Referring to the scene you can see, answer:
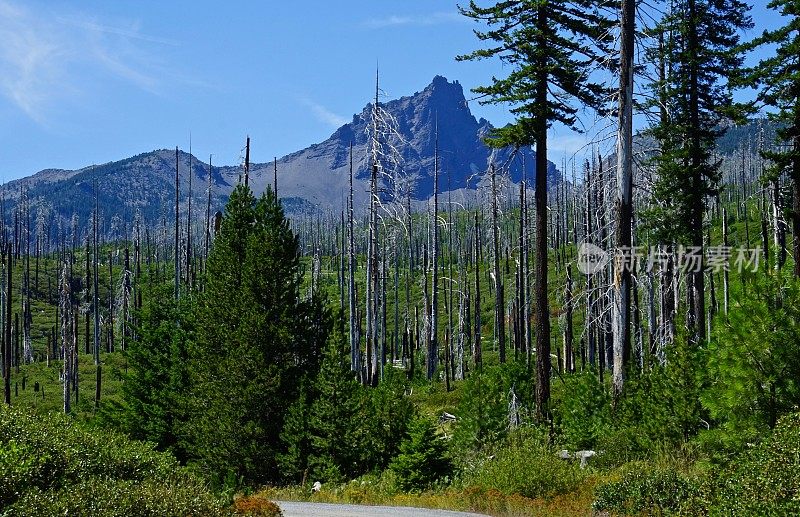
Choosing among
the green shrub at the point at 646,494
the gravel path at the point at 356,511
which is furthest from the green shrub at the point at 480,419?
the green shrub at the point at 646,494

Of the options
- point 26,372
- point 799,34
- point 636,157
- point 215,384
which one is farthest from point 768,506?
point 26,372

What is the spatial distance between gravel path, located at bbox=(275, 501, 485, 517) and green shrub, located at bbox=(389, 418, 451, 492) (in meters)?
2.23

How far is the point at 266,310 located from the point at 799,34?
1926 cm

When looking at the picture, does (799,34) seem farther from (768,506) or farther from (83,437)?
(83,437)

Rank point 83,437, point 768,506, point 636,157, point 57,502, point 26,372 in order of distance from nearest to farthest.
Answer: point 768,506, point 57,502, point 83,437, point 636,157, point 26,372

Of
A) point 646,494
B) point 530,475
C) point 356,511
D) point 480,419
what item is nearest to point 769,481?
point 646,494

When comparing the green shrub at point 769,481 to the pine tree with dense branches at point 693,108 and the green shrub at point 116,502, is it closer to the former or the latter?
the green shrub at point 116,502

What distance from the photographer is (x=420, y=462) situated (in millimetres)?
16609

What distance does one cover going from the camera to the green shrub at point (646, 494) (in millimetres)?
10086

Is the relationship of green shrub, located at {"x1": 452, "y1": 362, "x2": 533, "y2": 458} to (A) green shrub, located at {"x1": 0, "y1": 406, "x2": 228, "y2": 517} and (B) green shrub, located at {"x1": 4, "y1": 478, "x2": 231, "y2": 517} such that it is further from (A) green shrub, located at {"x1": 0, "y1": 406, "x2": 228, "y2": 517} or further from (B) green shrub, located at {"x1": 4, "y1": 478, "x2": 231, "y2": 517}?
(B) green shrub, located at {"x1": 4, "y1": 478, "x2": 231, "y2": 517}

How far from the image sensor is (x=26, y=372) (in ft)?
235

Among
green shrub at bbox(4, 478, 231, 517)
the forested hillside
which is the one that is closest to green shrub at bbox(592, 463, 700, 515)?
the forested hillside

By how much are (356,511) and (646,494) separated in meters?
5.35

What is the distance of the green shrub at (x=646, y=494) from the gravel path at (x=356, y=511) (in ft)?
7.19
